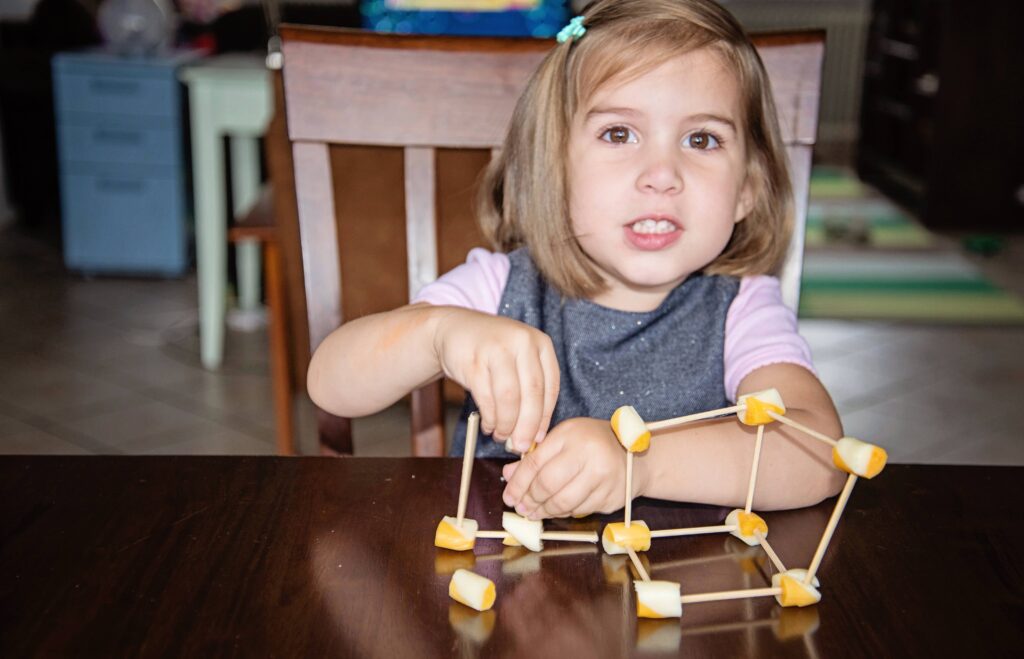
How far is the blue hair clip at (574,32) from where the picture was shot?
3.02 feet

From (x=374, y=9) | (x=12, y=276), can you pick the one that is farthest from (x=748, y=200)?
(x=374, y=9)

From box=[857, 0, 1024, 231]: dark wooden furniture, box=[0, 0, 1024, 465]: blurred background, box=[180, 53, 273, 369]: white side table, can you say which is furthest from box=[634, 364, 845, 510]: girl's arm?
box=[857, 0, 1024, 231]: dark wooden furniture

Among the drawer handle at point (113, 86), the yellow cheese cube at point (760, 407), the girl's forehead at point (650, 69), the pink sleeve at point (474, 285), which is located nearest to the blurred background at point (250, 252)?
the drawer handle at point (113, 86)

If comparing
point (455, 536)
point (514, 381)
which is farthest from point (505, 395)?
point (455, 536)

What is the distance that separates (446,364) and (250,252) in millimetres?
2818

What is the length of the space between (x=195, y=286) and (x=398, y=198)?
7.12ft

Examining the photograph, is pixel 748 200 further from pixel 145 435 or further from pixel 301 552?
pixel 145 435

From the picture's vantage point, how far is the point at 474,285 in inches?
38.9

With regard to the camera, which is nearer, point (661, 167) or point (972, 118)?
point (661, 167)

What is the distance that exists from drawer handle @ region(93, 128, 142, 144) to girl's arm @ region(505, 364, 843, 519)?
10.6 ft

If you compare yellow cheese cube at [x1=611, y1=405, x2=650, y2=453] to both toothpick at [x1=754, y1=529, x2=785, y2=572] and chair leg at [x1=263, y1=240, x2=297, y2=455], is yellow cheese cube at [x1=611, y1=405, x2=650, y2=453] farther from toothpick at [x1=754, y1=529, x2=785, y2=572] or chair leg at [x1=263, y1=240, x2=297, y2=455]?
chair leg at [x1=263, y1=240, x2=297, y2=455]

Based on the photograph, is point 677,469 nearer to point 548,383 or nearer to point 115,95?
point 548,383

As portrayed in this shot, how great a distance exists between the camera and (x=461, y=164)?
1.88m

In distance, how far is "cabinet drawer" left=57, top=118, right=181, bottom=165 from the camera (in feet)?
11.8
